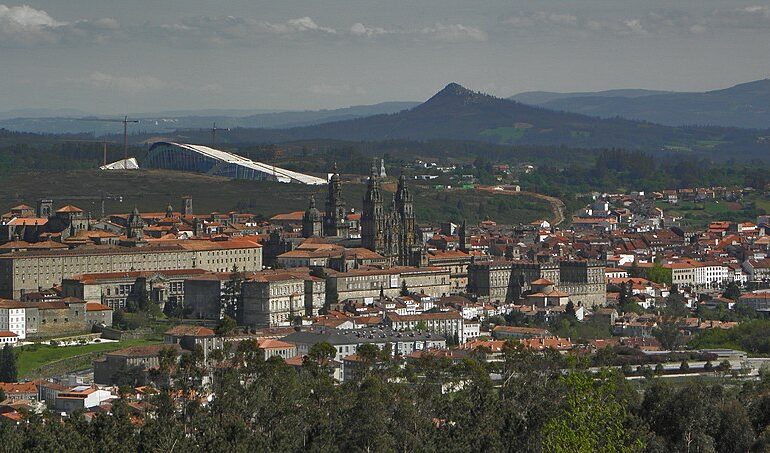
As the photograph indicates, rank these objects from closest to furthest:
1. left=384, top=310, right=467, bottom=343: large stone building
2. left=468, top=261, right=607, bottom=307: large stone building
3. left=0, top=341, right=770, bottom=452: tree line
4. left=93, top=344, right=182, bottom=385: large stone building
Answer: left=0, top=341, right=770, bottom=452: tree line, left=93, top=344, right=182, bottom=385: large stone building, left=384, top=310, right=467, bottom=343: large stone building, left=468, top=261, right=607, bottom=307: large stone building

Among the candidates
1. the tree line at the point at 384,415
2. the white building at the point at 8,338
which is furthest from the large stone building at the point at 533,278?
the tree line at the point at 384,415

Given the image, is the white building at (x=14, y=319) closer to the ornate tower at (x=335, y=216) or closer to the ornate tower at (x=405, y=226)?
the ornate tower at (x=405, y=226)

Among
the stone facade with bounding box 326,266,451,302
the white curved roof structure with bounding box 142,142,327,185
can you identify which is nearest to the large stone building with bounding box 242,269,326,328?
the stone facade with bounding box 326,266,451,302

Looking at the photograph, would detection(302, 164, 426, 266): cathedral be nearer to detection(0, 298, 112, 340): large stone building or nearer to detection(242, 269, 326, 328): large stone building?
detection(242, 269, 326, 328): large stone building

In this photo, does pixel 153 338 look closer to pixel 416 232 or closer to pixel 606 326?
pixel 606 326

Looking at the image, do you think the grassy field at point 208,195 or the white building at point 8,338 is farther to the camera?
the grassy field at point 208,195

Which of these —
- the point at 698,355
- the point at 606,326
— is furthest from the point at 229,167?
the point at 698,355

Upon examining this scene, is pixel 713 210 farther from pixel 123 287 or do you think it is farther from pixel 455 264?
pixel 123 287
